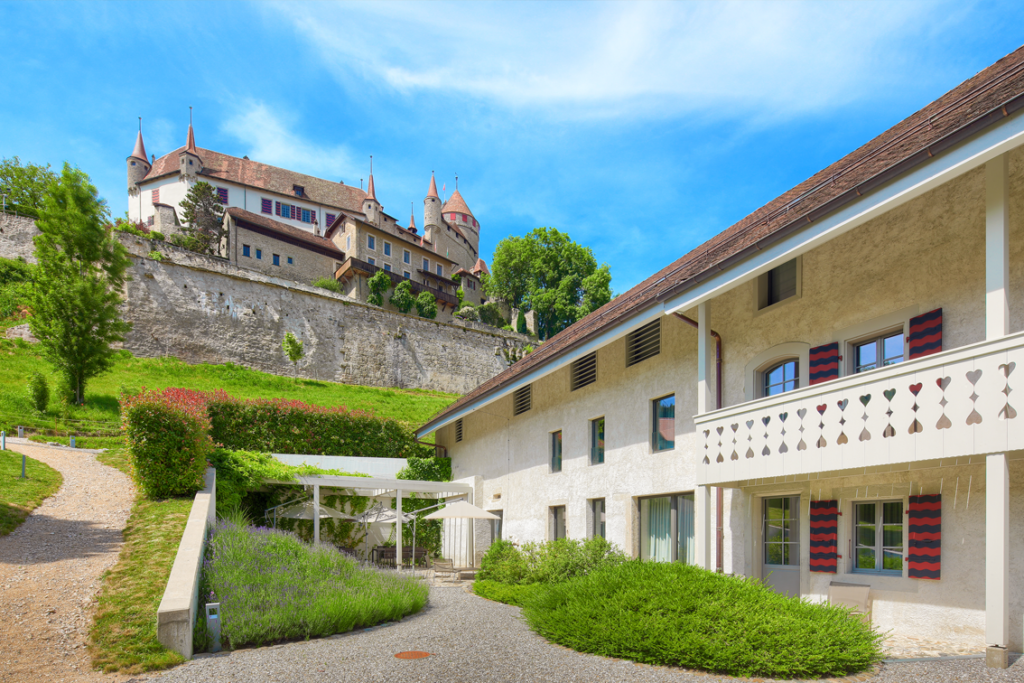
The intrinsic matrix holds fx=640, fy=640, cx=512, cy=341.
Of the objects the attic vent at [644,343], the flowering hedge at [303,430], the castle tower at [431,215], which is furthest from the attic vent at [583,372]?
the castle tower at [431,215]

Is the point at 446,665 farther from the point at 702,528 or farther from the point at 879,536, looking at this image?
the point at 879,536

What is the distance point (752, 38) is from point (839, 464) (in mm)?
6107

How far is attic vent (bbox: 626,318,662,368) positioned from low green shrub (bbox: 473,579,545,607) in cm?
470

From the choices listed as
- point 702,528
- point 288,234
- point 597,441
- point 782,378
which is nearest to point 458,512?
point 597,441

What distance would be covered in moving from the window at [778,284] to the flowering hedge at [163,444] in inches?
406

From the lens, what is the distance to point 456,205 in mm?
86562

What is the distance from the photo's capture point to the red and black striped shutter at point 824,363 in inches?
341

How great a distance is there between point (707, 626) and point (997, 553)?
8.71 ft

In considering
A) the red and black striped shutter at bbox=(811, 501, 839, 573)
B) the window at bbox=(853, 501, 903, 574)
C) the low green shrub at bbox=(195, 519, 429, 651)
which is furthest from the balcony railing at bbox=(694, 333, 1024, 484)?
the low green shrub at bbox=(195, 519, 429, 651)

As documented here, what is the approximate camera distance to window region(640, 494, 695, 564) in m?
10.9

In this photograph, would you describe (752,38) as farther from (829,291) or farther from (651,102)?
(829,291)

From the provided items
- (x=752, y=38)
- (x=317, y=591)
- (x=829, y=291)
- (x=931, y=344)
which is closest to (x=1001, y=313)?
(x=931, y=344)

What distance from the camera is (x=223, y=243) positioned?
50.8 meters

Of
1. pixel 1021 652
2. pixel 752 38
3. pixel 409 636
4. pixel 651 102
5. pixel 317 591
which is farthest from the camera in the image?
pixel 651 102
